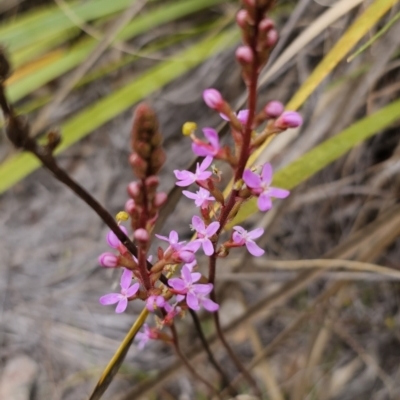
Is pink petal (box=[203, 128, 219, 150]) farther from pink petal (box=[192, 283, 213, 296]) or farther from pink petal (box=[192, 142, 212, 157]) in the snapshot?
pink petal (box=[192, 283, 213, 296])

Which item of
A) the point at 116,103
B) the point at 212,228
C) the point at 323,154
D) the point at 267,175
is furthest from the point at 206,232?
the point at 116,103

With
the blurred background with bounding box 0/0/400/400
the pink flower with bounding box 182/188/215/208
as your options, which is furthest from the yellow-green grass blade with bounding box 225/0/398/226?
the pink flower with bounding box 182/188/215/208

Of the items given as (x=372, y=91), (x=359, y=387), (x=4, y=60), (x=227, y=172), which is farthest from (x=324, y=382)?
(x=4, y=60)

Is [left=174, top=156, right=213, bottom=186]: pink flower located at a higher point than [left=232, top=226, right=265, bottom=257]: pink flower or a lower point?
higher

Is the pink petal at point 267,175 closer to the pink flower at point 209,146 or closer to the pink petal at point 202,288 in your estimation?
the pink flower at point 209,146

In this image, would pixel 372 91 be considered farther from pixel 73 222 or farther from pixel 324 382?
pixel 73 222

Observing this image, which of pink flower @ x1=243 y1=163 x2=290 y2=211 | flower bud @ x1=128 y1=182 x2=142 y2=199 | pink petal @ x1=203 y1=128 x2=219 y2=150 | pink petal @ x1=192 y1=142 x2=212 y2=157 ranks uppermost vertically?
Result: pink petal @ x1=203 y1=128 x2=219 y2=150
